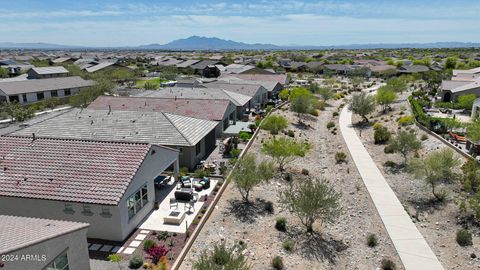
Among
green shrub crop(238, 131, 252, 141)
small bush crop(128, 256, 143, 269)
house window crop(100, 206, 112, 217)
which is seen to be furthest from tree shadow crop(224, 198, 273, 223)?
green shrub crop(238, 131, 252, 141)

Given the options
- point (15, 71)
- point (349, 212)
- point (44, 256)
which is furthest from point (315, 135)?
point (15, 71)

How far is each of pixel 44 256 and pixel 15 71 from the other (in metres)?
111

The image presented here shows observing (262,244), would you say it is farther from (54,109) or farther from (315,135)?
(54,109)

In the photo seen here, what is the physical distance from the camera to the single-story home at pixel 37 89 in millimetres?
59281

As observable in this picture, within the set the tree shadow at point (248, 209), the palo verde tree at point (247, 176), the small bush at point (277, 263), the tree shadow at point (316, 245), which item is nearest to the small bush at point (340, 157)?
the palo verde tree at point (247, 176)

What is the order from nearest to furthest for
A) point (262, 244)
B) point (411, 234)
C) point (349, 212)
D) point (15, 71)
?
point (262, 244) < point (411, 234) < point (349, 212) < point (15, 71)

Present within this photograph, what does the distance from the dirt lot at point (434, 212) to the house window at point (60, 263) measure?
17727mm

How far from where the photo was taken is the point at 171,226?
20.3 m

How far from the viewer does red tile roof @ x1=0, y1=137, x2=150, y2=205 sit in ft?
60.3

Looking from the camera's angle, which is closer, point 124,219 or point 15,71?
point 124,219

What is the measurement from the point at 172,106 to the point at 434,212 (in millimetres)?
28893

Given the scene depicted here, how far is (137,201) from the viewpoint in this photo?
20.3m

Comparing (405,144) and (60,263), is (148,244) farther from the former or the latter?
(405,144)

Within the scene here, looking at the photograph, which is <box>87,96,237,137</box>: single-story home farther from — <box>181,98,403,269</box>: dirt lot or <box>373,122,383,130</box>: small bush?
<box>373,122,383,130</box>: small bush
